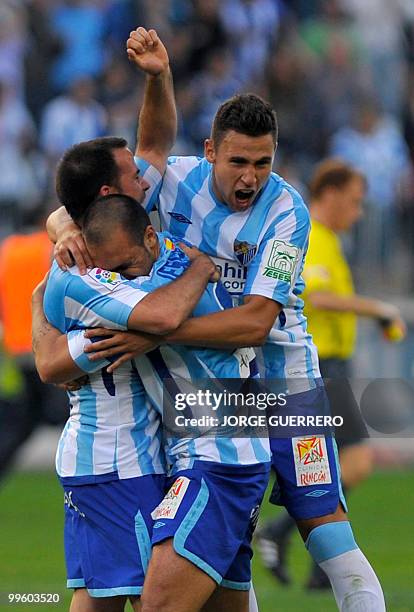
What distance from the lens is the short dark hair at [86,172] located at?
5082 millimetres

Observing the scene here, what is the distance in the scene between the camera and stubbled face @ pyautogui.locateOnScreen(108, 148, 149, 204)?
511 cm

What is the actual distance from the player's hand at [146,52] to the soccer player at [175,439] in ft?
2.23

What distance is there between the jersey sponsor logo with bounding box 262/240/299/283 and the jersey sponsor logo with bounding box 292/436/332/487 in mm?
817

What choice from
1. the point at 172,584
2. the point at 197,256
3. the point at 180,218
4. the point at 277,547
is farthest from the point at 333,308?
the point at 172,584

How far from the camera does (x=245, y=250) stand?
5230mm

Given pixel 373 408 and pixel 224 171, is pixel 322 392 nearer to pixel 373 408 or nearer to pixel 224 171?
pixel 224 171

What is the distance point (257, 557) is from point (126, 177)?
5038mm

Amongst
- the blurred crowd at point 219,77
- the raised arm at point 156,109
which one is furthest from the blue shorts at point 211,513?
the blurred crowd at point 219,77

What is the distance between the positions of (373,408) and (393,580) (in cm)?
191

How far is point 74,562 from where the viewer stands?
4965 millimetres

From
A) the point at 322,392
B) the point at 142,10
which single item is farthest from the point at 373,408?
the point at 142,10

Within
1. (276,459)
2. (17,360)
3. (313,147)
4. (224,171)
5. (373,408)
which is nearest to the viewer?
(224,171)

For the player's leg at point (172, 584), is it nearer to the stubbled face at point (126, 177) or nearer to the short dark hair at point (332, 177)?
the stubbled face at point (126, 177)
